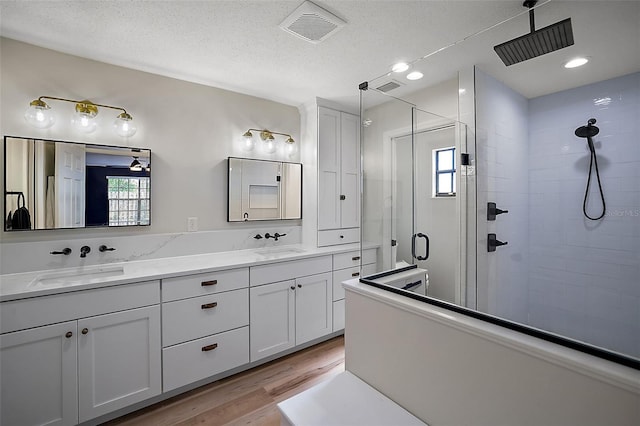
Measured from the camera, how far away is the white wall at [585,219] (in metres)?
1.13

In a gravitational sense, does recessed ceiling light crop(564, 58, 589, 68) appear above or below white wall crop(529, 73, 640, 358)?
above

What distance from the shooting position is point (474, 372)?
1024 mm

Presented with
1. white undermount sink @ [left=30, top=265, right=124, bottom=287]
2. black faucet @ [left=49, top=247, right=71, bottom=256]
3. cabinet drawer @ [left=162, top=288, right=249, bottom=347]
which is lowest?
cabinet drawer @ [left=162, top=288, right=249, bottom=347]

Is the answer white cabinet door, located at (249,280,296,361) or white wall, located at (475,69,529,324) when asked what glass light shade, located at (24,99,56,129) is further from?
white wall, located at (475,69,529,324)

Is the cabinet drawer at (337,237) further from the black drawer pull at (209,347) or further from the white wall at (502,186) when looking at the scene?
the white wall at (502,186)

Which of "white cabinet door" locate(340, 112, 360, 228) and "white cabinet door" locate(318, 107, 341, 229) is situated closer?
"white cabinet door" locate(318, 107, 341, 229)

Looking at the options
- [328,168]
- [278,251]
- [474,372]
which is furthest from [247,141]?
[474,372]

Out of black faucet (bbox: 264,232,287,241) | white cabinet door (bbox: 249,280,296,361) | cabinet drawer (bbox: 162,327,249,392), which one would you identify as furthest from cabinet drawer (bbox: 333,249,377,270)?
cabinet drawer (bbox: 162,327,249,392)

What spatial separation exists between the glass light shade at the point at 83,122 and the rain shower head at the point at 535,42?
8.89ft

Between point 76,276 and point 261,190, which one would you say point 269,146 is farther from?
point 76,276

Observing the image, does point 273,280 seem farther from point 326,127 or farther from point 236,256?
point 326,127

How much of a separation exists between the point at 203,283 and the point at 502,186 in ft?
6.65

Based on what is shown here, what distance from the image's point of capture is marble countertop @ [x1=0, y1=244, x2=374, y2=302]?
163 centimetres

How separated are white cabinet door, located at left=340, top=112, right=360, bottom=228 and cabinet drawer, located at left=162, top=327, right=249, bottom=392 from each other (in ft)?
5.18
